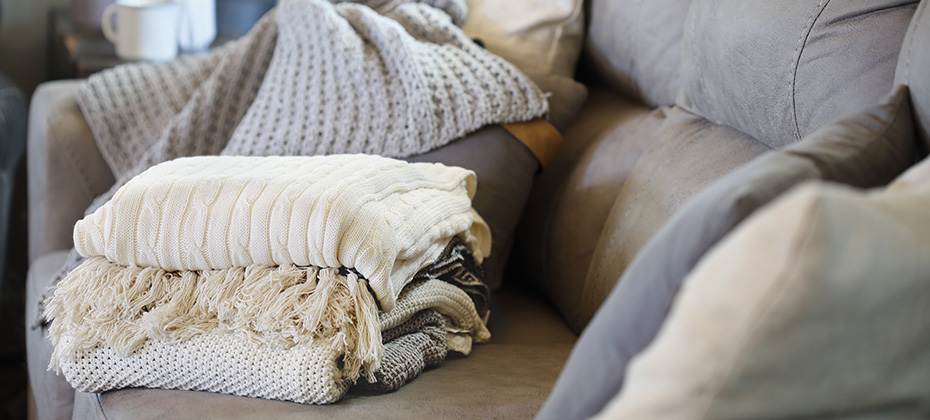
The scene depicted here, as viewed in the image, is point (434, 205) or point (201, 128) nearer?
point (434, 205)

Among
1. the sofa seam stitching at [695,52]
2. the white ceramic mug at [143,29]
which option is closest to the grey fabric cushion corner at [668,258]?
the sofa seam stitching at [695,52]

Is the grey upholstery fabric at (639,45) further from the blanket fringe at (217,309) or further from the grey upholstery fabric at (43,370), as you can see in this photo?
the grey upholstery fabric at (43,370)

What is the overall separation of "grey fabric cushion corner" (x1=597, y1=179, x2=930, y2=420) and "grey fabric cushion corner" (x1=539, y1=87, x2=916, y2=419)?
6cm

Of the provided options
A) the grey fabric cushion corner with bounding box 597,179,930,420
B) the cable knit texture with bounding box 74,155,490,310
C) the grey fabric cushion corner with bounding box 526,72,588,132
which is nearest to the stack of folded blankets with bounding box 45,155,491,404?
the cable knit texture with bounding box 74,155,490,310

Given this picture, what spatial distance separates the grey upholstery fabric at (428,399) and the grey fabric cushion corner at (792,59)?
34cm

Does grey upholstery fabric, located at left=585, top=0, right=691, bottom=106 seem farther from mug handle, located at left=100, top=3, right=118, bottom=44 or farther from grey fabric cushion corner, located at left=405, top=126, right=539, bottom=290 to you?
mug handle, located at left=100, top=3, right=118, bottom=44

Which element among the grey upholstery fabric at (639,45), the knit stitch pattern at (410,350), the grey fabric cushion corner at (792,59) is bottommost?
the knit stitch pattern at (410,350)

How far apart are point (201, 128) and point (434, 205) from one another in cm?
47

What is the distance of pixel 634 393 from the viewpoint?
1.13ft

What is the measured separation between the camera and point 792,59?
693 millimetres

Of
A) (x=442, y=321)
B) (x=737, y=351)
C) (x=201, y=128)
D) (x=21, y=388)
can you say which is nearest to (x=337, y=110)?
(x=201, y=128)

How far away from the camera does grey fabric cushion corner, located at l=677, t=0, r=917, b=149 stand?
63 centimetres

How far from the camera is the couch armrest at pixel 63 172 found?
1.09 m

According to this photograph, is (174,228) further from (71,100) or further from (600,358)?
(71,100)
